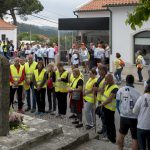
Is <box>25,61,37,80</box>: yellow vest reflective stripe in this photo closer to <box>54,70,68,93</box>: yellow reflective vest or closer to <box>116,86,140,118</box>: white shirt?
<box>54,70,68,93</box>: yellow reflective vest

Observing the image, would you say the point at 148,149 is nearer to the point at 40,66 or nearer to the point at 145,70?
the point at 40,66

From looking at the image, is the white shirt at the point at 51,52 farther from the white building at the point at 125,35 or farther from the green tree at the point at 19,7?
the green tree at the point at 19,7

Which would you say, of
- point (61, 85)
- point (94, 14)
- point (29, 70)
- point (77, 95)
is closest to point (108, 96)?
point (77, 95)

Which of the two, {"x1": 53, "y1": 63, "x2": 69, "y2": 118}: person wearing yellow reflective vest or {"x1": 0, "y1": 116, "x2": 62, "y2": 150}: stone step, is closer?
{"x1": 0, "y1": 116, "x2": 62, "y2": 150}: stone step

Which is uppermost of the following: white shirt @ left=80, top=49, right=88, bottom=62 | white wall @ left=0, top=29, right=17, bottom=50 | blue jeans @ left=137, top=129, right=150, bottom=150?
white wall @ left=0, top=29, right=17, bottom=50

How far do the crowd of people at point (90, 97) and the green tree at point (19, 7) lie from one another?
46468 mm

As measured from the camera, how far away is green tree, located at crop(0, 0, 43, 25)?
59.8 m

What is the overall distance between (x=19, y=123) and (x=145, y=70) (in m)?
14.2

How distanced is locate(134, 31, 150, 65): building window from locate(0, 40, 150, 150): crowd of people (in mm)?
11189

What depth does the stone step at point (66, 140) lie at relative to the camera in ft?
30.3

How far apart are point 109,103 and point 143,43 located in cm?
1513

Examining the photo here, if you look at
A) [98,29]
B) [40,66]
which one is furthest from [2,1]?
[40,66]

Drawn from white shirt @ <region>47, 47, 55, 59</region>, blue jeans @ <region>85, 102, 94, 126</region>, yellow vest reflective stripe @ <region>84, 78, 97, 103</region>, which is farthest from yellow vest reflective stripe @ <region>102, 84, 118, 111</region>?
white shirt @ <region>47, 47, 55, 59</region>

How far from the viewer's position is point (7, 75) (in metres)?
9.03
